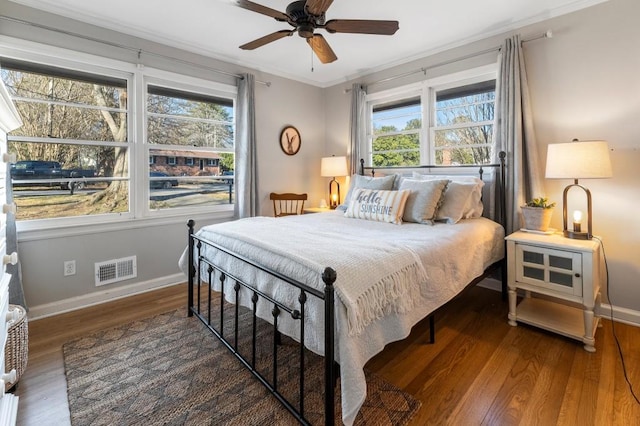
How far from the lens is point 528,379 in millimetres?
1771

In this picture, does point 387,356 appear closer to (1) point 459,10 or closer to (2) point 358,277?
(2) point 358,277

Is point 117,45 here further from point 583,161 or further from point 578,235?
point 578,235

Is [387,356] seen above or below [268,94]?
below

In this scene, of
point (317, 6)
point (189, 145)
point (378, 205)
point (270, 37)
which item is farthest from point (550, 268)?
point (189, 145)

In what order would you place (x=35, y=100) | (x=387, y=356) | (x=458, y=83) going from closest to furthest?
(x=387, y=356) → (x=35, y=100) → (x=458, y=83)

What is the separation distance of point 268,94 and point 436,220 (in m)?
2.75

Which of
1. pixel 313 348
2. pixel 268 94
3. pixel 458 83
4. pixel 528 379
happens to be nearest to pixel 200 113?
pixel 268 94

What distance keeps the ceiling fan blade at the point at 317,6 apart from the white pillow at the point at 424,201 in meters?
1.57

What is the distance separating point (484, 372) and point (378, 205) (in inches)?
56.9

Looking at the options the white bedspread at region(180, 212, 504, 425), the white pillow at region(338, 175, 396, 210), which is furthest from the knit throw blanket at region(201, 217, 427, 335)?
the white pillow at region(338, 175, 396, 210)

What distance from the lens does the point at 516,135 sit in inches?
109

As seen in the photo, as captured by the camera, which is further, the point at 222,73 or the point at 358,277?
the point at 222,73

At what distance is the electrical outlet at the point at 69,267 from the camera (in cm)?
271

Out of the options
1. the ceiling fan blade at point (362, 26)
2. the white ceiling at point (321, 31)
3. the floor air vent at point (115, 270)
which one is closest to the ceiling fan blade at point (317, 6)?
the ceiling fan blade at point (362, 26)
